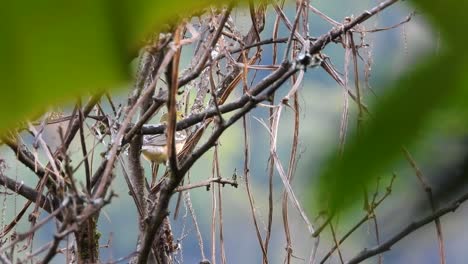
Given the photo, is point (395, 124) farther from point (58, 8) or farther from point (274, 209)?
point (274, 209)

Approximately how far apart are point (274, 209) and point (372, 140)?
1.27m

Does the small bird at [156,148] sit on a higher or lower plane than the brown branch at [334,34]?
higher

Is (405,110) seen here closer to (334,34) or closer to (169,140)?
(169,140)

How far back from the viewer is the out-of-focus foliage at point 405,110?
0.47ft

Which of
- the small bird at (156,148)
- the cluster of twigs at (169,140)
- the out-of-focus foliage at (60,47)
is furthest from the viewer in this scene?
the small bird at (156,148)

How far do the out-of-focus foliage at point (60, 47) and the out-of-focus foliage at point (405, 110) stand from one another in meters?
0.05

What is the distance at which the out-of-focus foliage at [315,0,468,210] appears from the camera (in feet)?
0.47

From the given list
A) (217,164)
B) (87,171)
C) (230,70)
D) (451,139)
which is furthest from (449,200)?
(230,70)

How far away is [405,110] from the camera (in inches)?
5.6

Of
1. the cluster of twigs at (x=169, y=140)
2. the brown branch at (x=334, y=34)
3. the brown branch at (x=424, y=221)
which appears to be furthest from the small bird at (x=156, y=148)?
the brown branch at (x=424, y=221)

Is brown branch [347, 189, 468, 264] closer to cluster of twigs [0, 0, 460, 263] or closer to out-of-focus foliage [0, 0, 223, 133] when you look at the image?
out-of-focus foliage [0, 0, 223, 133]

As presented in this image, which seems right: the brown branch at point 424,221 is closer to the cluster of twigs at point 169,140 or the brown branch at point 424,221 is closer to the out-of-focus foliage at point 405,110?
the out-of-focus foliage at point 405,110

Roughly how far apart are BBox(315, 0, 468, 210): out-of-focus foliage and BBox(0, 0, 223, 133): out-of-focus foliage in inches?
1.9

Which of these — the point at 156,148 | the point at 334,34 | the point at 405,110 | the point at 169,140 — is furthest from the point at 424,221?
the point at 156,148
